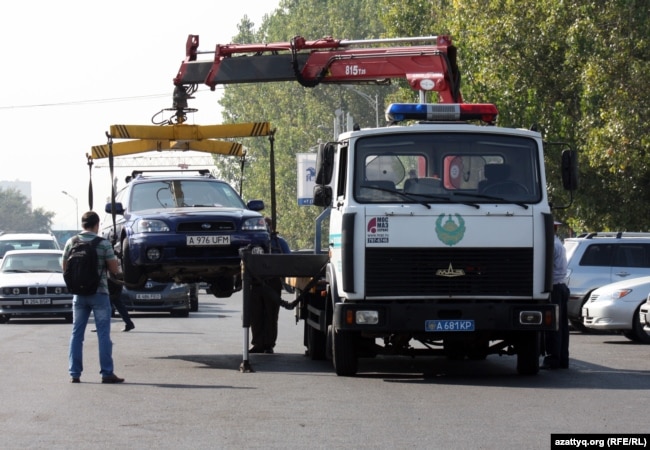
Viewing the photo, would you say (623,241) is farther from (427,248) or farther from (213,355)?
(427,248)

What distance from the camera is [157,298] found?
103 feet

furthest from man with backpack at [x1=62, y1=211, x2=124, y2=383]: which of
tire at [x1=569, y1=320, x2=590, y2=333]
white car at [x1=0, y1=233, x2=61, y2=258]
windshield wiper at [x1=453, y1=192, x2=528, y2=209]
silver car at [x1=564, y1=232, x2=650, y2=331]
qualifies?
white car at [x1=0, y1=233, x2=61, y2=258]

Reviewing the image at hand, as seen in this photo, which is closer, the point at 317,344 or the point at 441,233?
the point at 441,233

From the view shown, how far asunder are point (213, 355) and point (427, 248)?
17.9ft

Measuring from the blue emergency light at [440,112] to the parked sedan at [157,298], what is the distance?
15.6 metres

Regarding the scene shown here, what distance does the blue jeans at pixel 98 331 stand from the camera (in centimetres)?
1500

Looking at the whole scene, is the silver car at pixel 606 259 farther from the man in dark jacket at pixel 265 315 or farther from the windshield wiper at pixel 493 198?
the windshield wiper at pixel 493 198

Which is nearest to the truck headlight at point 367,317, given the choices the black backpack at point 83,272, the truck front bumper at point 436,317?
the truck front bumper at point 436,317

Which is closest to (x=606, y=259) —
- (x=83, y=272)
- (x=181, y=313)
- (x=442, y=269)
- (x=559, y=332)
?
(x=559, y=332)

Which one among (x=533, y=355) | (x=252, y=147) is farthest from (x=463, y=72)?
(x=252, y=147)

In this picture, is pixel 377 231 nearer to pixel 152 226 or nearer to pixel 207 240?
pixel 207 240

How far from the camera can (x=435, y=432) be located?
10.8 m

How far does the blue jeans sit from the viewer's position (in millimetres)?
15000

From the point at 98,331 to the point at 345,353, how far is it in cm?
268
